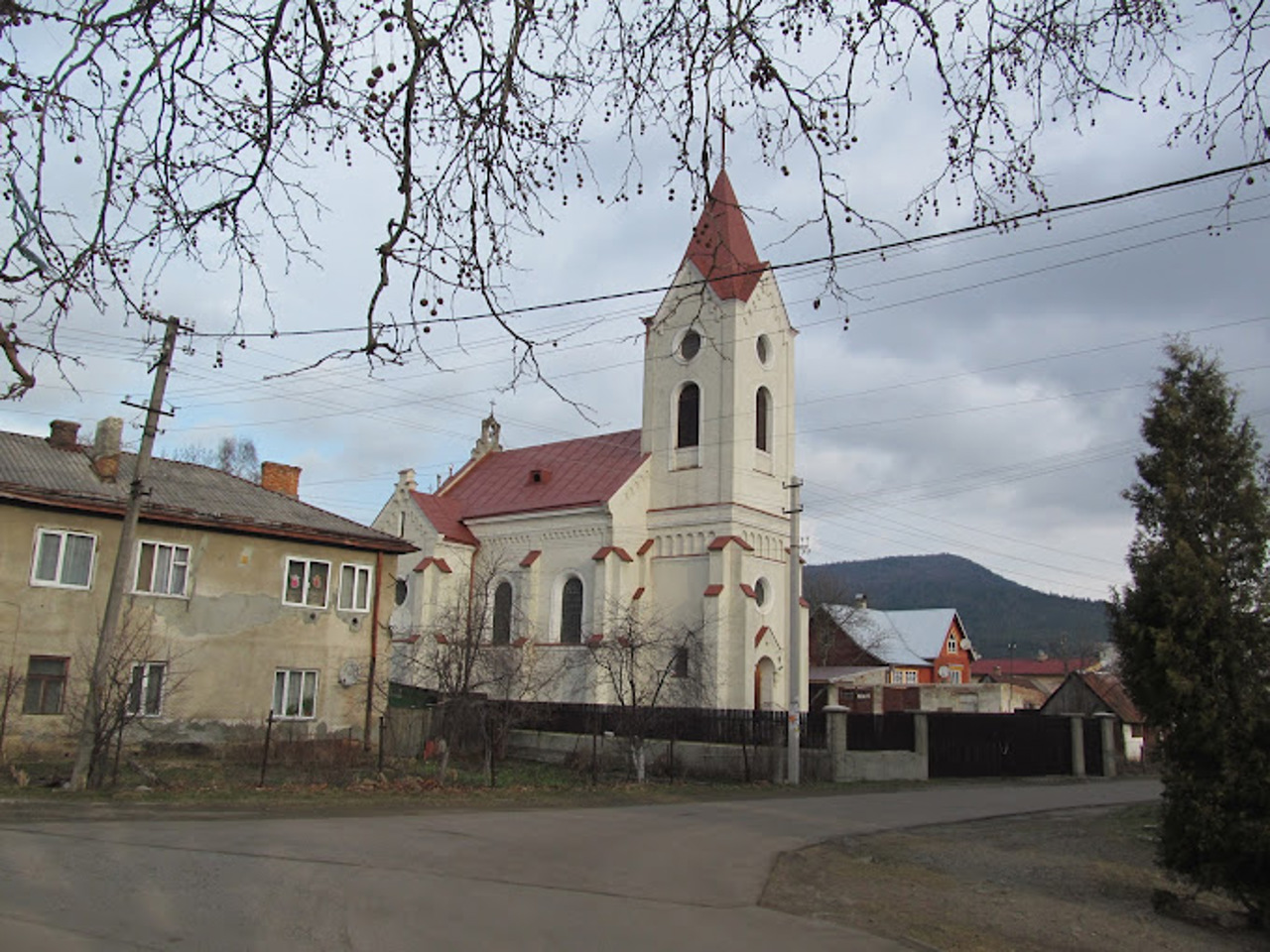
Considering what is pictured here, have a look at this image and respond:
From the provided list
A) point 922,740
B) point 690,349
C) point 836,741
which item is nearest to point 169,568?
point 836,741

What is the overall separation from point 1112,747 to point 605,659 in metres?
17.5

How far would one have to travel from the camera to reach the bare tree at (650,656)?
31.7 m

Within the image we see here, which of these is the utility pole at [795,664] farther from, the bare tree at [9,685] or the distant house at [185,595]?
the bare tree at [9,685]

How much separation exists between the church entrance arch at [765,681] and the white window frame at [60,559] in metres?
23.1

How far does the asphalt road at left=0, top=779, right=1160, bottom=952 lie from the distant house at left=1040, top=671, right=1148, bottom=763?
2831 centimetres

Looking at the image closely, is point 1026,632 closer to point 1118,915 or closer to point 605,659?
point 605,659

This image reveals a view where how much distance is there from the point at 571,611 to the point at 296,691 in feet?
54.4

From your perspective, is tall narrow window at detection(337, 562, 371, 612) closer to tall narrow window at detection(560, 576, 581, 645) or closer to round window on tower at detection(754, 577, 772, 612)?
tall narrow window at detection(560, 576, 581, 645)

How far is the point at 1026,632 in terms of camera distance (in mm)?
181875

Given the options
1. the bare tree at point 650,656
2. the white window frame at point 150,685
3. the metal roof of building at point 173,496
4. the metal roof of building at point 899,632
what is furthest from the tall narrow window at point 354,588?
the metal roof of building at point 899,632

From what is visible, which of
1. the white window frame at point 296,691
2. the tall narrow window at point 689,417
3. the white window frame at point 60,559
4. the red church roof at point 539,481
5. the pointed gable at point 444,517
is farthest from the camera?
the pointed gable at point 444,517

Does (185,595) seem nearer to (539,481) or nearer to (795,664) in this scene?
(795,664)

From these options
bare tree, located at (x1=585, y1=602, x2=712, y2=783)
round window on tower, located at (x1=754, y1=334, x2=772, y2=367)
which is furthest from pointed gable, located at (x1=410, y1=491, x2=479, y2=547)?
round window on tower, located at (x1=754, y1=334, x2=772, y2=367)

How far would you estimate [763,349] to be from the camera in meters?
42.9
